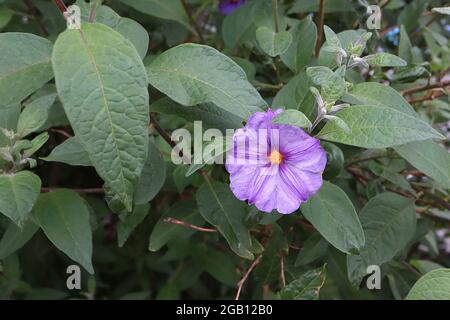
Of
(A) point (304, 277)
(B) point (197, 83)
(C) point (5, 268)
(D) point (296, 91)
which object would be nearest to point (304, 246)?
(A) point (304, 277)

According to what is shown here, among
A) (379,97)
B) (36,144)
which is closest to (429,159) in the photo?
(379,97)

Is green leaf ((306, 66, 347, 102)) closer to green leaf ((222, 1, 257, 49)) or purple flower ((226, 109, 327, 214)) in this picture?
purple flower ((226, 109, 327, 214))

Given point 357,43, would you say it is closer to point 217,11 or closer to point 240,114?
point 240,114

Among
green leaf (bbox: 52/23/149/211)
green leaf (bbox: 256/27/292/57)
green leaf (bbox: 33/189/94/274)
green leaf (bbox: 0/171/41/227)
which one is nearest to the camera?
green leaf (bbox: 52/23/149/211)

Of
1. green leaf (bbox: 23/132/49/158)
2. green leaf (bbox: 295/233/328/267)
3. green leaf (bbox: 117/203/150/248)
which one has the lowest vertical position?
green leaf (bbox: 295/233/328/267)

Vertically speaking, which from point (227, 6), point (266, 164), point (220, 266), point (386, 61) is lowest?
point (220, 266)

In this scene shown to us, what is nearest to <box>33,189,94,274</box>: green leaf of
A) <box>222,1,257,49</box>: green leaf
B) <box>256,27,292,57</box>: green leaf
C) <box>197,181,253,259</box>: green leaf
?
<box>197,181,253,259</box>: green leaf

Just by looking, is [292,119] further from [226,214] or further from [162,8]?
[162,8]
